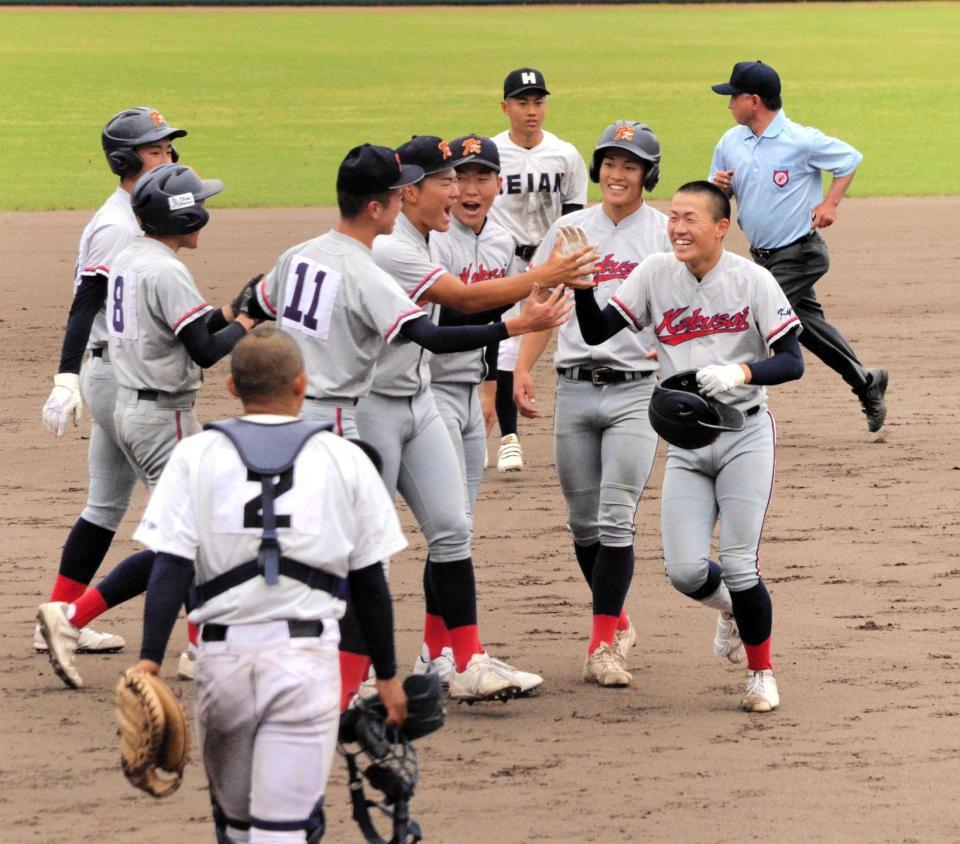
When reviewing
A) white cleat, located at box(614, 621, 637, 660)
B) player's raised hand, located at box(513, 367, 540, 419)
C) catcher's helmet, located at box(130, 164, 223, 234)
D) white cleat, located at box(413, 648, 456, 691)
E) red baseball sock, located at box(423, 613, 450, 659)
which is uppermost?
catcher's helmet, located at box(130, 164, 223, 234)

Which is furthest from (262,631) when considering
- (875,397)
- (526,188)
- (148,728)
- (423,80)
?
(423,80)

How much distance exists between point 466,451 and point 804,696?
5.07ft

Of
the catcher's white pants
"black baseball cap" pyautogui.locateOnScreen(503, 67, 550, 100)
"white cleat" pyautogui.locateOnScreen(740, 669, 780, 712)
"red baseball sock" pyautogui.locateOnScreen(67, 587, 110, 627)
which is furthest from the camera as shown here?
"black baseball cap" pyautogui.locateOnScreen(503, 67, 550, 100)

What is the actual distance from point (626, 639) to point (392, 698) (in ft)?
8.23

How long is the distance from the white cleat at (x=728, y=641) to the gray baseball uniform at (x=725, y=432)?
43 cm

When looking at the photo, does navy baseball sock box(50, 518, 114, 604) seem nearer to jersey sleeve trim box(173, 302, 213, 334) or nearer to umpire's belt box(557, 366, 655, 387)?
jersey sleeve trim box(173, 302, 213, 334)

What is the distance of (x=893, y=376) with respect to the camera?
12258 mm

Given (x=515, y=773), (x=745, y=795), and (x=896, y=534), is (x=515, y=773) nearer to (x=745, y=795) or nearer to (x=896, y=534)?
(x=745, y=795)

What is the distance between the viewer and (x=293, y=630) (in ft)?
12.5

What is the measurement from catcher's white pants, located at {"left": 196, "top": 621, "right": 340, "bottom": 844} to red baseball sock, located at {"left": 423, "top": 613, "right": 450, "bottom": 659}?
238 cm

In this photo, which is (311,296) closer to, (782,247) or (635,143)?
(635,143)

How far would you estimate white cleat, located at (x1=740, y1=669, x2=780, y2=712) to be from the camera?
5781 mm

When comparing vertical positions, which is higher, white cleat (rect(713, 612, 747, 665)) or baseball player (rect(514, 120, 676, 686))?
baseball player (rect(514, 120, 676, 686))

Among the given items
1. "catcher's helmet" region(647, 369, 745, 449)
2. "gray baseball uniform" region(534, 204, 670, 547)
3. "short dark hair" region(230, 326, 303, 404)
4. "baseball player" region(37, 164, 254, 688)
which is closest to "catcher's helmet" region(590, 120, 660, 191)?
"gray baseball uniform" region(534, 204, 670, 547)
